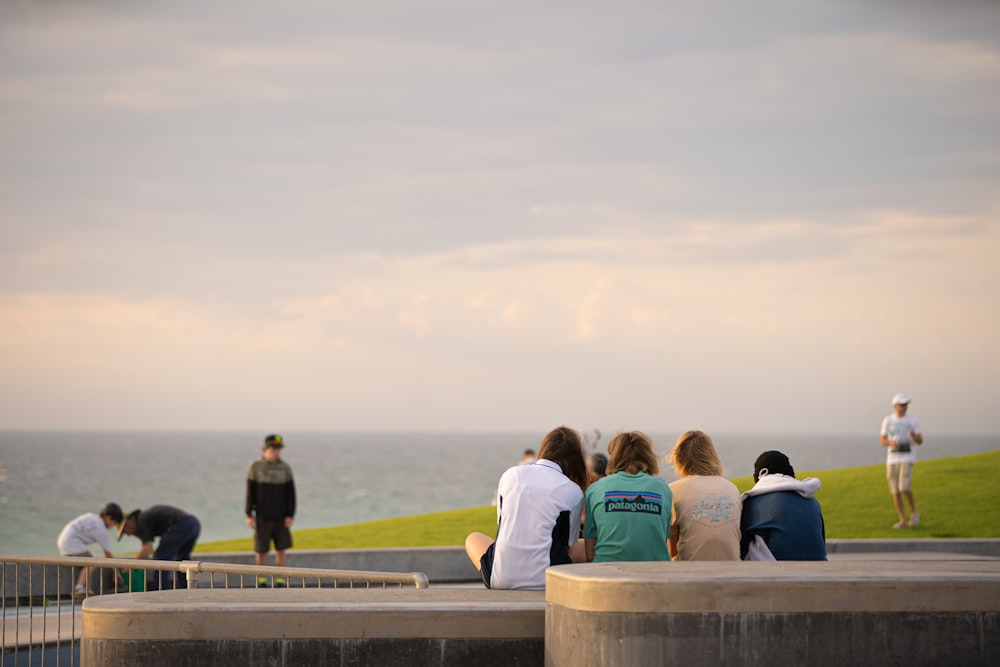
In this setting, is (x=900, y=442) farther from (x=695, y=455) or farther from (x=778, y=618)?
(x=778, y=618)

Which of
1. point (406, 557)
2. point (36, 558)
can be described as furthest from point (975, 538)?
point (36, 558)

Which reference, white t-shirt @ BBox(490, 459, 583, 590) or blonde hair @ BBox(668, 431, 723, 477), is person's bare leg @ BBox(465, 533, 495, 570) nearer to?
white t-shirt @ BBox(490, 459, 583, 590)

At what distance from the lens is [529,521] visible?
7.16 m

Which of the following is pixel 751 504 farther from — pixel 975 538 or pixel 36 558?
pixel 975 538

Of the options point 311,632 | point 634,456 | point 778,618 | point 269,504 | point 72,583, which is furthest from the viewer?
point 269,504

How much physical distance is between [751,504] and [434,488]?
9598cm

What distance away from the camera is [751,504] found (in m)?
7.73

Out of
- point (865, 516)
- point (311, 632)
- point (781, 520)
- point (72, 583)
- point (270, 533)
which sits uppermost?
point (781, 520)

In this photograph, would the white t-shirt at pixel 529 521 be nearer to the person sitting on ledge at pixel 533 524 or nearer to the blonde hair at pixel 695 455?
the person sitting on ledge at pixel 533 524

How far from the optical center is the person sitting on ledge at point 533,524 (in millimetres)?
7164

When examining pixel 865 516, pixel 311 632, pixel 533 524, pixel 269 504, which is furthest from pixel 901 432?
pixel 311 632

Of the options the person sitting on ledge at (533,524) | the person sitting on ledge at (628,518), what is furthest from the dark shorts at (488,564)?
the person sitting on ledge at (628,518)

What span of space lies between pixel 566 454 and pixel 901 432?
1150 centimetres

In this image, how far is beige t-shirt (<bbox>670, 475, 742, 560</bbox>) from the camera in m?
7.48
